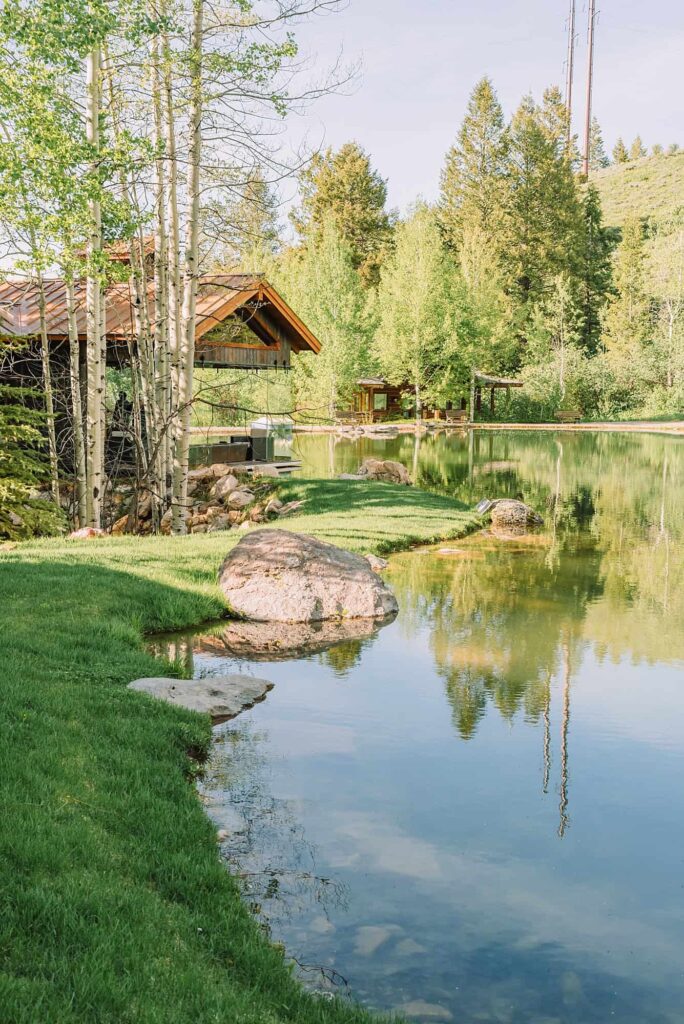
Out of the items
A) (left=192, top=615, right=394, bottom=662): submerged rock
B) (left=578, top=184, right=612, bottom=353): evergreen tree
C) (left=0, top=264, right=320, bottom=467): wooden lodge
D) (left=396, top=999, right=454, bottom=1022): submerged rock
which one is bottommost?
(left=396, top=999, right=454, bottom=1022): submerged rock

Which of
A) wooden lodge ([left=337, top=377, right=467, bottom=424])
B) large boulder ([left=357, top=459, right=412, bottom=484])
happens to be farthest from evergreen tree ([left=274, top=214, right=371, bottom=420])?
large boulder ([left=357, top=459, right=412, bottom=484])

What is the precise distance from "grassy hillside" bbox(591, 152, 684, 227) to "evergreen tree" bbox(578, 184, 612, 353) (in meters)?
17.7

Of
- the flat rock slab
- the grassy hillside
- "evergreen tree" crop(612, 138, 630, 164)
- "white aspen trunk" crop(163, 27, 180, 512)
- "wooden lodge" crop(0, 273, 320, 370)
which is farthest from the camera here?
"evergreen tree" crop(612, 138, 630, 164)

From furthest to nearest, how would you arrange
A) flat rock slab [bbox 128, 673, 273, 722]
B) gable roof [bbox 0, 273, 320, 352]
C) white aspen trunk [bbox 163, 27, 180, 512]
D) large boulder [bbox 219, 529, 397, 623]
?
gable roof [bbox 0, 273, 320, 352]
white aspen trunk [bbox 163, 27, 180, 512]
large boulder [bbox 219, 529, 397, 623]
flat rock slab [bbox 128, 673, 273, 722]

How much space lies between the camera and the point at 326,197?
6025cm

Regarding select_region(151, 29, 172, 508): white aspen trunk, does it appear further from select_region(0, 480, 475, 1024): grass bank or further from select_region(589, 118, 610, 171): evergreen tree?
select_region(589, 118, 610, 171): evergreen tree

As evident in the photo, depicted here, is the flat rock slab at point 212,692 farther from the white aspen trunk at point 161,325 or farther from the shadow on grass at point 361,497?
the shadow on grass at point 361,497

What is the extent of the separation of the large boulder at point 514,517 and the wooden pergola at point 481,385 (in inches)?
1311

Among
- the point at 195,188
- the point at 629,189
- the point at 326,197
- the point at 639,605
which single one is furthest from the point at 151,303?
the point at 629,189

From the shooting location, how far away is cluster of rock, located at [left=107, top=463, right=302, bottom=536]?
1616cm

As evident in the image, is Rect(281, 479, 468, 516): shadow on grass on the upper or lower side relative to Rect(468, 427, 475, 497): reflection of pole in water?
lower

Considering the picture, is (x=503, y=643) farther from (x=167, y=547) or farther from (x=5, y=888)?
(x=5, y=888)

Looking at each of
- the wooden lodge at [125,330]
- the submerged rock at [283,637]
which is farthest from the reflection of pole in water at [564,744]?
the wooden lodge at [125,330]

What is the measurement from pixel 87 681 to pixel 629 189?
103665 millimetres
